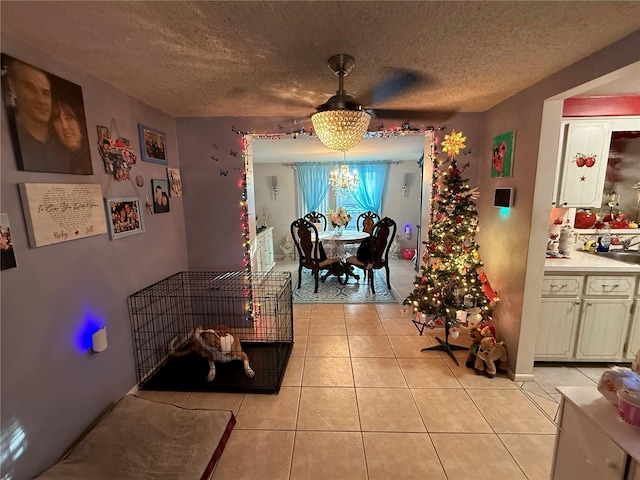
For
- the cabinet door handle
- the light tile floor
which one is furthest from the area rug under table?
the cabinet door handle

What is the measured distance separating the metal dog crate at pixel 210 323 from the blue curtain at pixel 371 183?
396cm

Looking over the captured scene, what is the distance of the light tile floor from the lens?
5.27 feet

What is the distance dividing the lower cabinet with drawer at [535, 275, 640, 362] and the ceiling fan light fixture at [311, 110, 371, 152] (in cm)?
193

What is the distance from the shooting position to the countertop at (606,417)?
0.97 metres

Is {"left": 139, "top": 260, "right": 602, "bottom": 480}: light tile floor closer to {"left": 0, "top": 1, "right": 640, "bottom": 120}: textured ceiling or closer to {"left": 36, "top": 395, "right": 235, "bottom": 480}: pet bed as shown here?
{"left": 36, "top": 395, "right": 235, "bottom": 480}: pet bed

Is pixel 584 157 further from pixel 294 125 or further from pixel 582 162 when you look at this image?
pixel 294 125

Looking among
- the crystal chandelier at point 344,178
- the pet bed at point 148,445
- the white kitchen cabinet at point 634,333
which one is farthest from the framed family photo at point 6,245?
the crystal chandelier at point 344,178

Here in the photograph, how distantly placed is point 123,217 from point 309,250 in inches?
102

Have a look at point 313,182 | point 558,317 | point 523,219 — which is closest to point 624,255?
point 558,317

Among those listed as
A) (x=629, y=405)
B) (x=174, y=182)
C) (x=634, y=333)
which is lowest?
(x=634, y=333)

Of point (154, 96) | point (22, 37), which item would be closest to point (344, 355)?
point (154, 96)

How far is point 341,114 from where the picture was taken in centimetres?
159

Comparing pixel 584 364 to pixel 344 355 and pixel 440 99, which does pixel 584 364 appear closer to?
pixel 344 355

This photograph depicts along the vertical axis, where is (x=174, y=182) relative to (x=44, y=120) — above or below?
below
